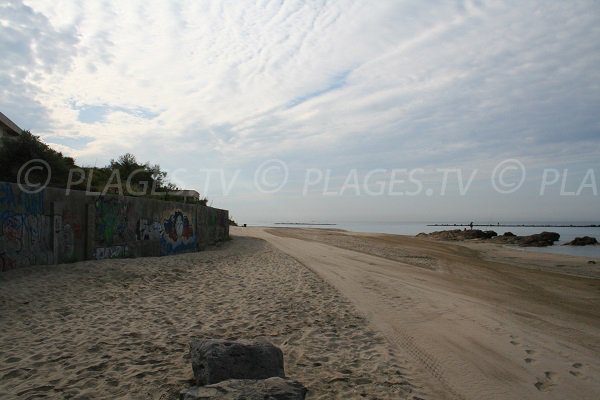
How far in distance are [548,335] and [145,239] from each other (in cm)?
1319

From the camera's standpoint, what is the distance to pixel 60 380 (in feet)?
14.9

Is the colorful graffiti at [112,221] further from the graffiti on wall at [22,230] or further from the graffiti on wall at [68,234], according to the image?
the graffiti on wall at [22,230]

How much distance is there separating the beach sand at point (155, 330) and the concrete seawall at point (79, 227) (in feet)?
1.91

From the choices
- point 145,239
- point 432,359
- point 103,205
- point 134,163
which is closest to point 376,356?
point 432,359

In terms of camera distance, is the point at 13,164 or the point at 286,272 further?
the point at 13,164

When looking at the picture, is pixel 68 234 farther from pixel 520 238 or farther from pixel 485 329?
pixel 520 238

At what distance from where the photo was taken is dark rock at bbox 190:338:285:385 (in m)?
4.06

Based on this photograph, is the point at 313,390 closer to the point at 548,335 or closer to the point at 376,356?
the point at 376,356

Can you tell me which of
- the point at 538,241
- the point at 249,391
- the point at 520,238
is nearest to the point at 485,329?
the point at 249,391

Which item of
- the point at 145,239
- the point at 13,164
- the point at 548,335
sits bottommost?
the point at 548,335

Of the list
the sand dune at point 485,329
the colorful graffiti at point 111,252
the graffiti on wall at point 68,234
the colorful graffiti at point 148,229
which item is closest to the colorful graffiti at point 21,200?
the graffiti on wall at point 68,234

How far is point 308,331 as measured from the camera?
22.2ft

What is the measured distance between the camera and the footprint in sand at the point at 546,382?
4965 millimetres

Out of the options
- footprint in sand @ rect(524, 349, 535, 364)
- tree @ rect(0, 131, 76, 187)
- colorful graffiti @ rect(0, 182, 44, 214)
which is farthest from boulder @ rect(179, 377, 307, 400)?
tree @ rect(0, 131, 76, 187)
